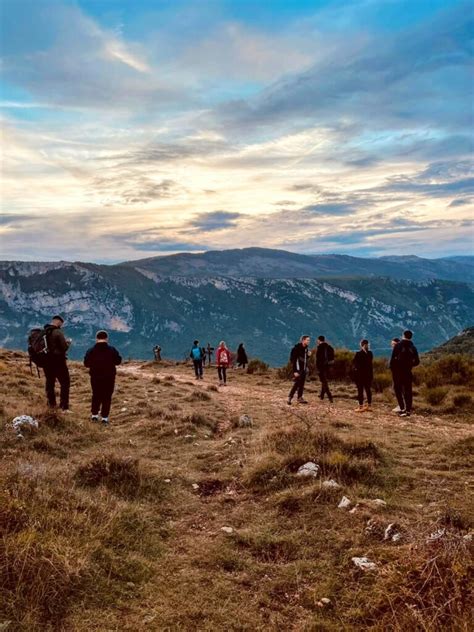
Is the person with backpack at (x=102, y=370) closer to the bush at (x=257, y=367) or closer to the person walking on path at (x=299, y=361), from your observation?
the person walking on path at (x=299, y=361)

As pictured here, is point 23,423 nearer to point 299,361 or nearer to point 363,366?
point 299,361

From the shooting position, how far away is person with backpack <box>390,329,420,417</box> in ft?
48.2

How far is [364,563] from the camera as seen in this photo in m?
4.75

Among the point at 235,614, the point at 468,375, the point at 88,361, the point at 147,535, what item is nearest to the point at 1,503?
the point at 147,535

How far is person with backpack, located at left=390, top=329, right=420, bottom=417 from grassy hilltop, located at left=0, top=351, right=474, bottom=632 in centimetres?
455

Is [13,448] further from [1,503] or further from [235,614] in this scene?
[235,614]

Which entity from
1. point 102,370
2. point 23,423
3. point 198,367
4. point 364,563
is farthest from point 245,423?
point 198,367

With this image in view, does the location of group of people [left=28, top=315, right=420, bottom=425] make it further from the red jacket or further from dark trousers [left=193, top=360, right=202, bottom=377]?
dark trousers [left=193, top=360, right=202, bottom=377]

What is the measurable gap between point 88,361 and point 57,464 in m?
4.36

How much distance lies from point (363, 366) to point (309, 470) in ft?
30.3

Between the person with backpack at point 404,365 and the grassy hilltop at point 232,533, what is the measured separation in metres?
4.55

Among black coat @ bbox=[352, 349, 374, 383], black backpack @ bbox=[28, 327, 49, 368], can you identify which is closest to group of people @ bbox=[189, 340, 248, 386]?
black coat @ bbox=[352, 349, 374, 383]

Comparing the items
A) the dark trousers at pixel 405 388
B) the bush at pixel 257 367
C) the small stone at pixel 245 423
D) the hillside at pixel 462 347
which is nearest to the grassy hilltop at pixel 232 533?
the small stone at pixel 245 423

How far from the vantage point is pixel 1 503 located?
4.89 metres
